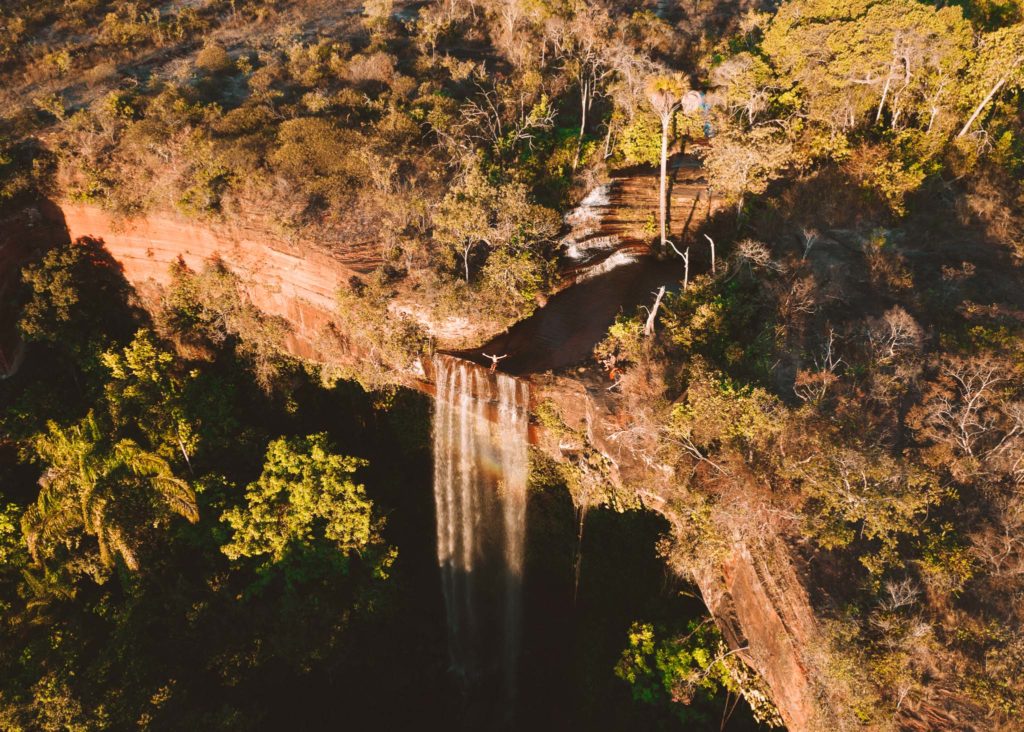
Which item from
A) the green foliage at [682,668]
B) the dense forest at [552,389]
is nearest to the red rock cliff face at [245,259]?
the dense forest at [552,389]

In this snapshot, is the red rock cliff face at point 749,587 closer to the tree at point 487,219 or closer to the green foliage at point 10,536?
the tree at point 487,219

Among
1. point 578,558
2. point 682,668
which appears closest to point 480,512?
point 578,558

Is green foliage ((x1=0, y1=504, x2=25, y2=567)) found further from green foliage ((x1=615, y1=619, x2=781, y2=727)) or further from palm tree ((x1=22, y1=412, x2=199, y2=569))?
green foliage ((x1=615, y1=619, x2=781, y2=727))

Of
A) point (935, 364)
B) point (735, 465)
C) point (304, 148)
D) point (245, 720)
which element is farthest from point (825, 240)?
point (245, 720)

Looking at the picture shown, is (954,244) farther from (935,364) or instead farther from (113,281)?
(113,281)

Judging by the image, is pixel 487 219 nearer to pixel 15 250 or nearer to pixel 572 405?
pixel 572 405

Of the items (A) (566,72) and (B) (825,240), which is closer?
(B) (825,240)

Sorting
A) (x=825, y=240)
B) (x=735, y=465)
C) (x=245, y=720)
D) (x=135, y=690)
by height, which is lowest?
(x=245, y=720)
